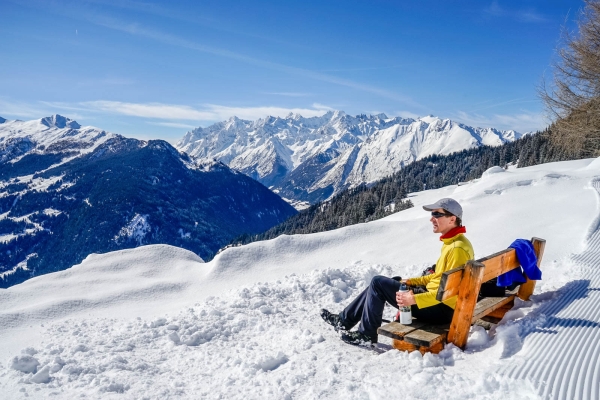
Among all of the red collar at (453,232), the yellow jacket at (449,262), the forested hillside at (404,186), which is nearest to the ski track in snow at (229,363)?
the yellow jacket at (449,262)

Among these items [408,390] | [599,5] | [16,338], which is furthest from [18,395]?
[599,5]

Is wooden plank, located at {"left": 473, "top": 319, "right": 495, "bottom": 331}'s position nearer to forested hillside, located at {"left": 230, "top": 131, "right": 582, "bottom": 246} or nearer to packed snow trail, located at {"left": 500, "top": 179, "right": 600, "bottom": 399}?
packed snow trail, located at {"left": 500, "top": 179, "right": 600, "bottom": 399}

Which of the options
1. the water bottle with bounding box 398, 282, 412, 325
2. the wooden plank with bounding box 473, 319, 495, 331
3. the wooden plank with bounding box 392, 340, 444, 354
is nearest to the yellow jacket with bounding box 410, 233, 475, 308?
the water bottle with bounding box 398, 282, 412, 325

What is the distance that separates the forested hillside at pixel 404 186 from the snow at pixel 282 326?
63173 millimetres

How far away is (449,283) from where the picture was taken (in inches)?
182

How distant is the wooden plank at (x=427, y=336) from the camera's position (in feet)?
15.7

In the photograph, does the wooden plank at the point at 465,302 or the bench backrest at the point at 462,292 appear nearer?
the bench backrest at the point at 462,292

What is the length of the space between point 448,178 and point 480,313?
170801 millimetres

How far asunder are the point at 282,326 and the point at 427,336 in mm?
3246

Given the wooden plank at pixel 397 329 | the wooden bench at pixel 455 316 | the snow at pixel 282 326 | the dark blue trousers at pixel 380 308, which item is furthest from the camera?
the dark blue trousers at pixel 380 308

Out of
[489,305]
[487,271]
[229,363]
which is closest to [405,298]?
[487,271]

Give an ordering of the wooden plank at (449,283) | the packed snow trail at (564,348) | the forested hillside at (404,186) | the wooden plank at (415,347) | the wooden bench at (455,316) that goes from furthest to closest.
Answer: the forested hillside at (404,186)
the wooden plank at (415,347)
the wooden bench at (455,316)
the wooden plank at (449,283)
the packed snow trail at (564,348)

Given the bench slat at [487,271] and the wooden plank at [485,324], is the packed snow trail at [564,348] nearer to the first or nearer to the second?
the wooden plank at [485,324]

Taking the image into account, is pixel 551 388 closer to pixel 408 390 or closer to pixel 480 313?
pixel 408 390
